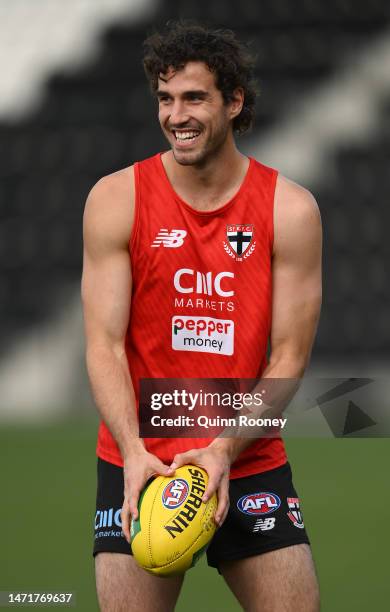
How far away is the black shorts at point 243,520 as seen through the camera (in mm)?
3602

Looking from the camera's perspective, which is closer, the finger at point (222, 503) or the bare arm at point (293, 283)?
the finger at point (222, 503)

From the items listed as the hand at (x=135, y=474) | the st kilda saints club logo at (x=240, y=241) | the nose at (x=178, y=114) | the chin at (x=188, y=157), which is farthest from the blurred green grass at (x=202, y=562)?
the nose at (x=178, y=114)

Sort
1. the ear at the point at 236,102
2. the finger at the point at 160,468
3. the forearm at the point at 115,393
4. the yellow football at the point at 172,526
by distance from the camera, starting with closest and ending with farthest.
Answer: the yellow football at the point at 172,526 < the finger at the point at 160,468 < the forearm at the point at 115,393 < the ear at the point at 236,102

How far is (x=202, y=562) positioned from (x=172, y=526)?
2.45 m

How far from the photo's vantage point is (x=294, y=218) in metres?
3.71

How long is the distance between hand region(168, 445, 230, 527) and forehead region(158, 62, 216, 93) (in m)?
1.06

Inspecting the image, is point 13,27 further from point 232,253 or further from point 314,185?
point 232,253

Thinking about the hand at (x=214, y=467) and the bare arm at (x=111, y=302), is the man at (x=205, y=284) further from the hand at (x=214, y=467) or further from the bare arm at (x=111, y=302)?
the hand at (x=214, y=467)

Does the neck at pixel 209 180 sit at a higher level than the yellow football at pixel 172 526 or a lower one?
higher

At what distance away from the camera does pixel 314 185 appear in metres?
9.42

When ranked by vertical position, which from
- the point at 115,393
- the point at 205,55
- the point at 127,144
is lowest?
the point at 127,144

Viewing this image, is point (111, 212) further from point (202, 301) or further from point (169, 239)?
point (202, 301)

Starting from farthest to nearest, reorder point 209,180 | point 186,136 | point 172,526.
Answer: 1. point 209,180
2. point 186,136
3. point 172,526

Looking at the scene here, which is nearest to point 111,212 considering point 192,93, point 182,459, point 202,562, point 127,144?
point 192,93
